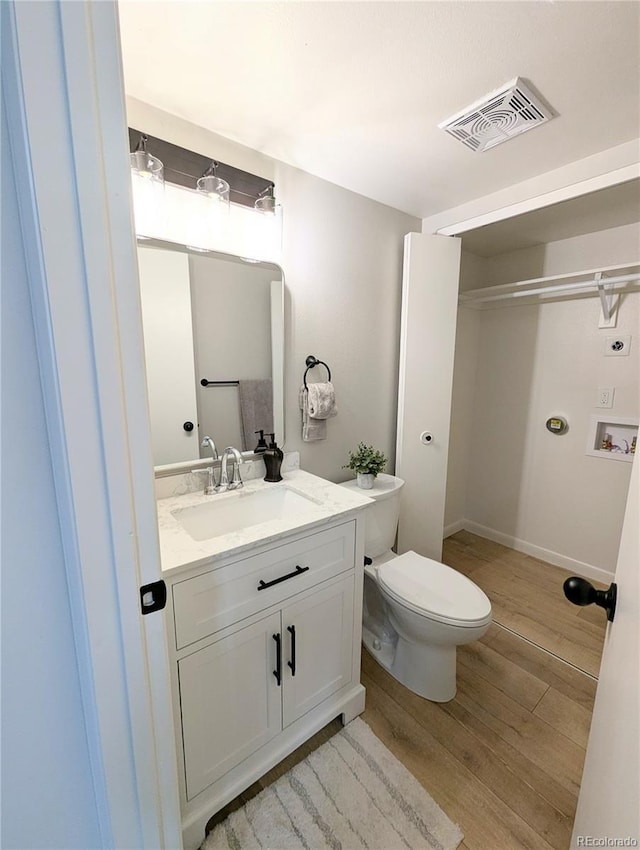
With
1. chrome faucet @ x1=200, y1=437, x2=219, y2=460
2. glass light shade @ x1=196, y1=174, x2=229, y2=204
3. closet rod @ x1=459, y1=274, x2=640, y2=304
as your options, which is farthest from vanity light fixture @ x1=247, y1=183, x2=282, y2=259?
closet rod @ x1=459, y1=274, x2=640, y2=304

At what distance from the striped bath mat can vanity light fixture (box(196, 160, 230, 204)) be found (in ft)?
6.89

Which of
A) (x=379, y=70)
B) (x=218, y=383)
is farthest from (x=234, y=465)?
(x=379, y=70)

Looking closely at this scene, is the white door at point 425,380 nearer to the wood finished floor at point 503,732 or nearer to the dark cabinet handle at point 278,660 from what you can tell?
the wood finished floor at point 503,732

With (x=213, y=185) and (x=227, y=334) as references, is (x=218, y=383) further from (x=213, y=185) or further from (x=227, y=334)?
(x=213, y=185)

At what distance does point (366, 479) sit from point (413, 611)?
598 mm

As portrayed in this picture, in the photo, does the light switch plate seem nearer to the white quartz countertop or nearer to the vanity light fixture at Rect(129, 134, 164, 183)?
the white quartz countertop

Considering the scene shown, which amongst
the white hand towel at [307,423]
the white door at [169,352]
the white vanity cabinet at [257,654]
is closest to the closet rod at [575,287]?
the white hand towel at [307,423]

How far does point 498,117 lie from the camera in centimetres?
125

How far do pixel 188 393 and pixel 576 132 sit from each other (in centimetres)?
178

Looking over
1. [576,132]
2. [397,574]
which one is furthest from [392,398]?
[576,132]

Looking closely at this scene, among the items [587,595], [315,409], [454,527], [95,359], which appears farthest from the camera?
[454,527]

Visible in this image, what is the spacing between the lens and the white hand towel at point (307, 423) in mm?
1682

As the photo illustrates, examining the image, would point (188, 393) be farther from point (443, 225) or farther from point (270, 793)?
point (443, 225)

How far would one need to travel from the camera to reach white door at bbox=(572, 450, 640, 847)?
1.71 feet
